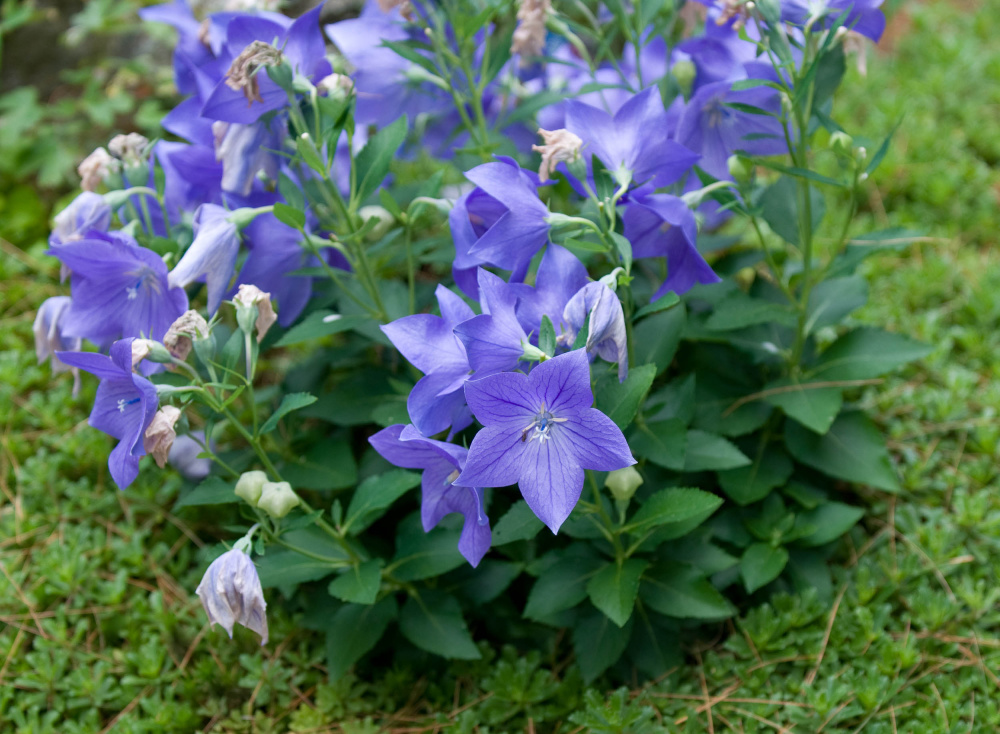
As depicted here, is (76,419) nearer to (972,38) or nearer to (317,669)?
(317,669)

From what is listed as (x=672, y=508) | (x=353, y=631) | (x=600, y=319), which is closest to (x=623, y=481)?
(x=672, y=508)

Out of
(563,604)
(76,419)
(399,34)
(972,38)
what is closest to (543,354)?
(563,604)

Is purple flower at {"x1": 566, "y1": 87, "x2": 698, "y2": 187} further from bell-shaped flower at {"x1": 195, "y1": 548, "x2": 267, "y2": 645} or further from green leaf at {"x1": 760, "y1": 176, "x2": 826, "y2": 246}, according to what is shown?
bell-shaped flower at {"x1": 195, "y1": 548, "x2": 267, "y2": 645}

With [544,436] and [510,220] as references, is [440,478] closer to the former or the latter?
[544,436]

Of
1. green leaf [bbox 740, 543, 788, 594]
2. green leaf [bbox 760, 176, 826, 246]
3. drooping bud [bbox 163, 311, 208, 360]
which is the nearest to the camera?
drooping bud [bbox 163, 311, 208, 360]

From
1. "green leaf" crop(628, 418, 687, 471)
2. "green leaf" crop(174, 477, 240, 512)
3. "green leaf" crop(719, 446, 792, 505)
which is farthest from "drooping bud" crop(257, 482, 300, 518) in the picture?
"green leaf" crop(719, 446, 792, 505)

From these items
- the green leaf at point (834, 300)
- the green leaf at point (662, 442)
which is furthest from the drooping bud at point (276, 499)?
the green leaf at point (834, 300)
